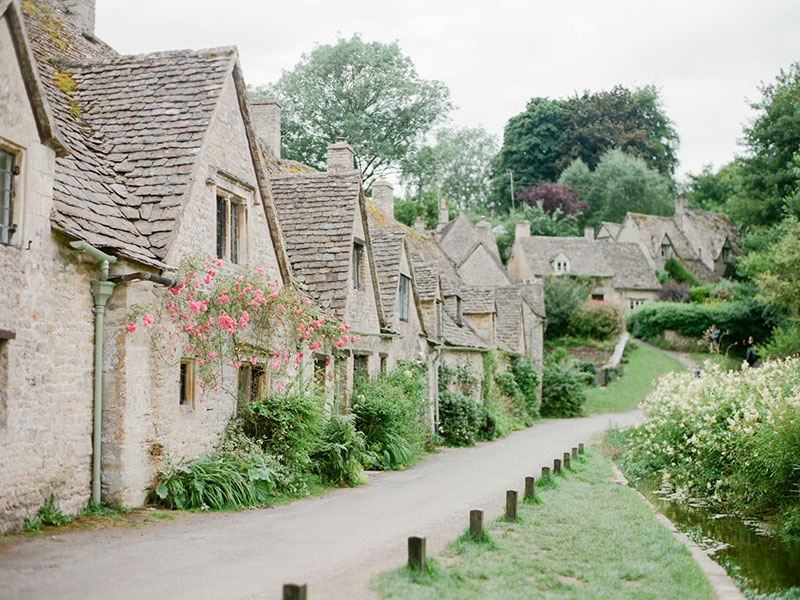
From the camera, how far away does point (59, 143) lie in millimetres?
10438

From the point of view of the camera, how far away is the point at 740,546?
11562 mm

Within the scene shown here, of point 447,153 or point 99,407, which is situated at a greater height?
point 447,153

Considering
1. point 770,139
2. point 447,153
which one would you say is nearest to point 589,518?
point 770,139

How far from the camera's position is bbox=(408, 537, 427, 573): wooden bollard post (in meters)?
7.47

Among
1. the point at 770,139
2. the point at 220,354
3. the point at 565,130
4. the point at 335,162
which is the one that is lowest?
the point at 220,354

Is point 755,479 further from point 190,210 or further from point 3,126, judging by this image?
point 3,126

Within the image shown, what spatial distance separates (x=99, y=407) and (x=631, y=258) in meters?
59.3

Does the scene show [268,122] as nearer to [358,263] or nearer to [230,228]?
[358,263]

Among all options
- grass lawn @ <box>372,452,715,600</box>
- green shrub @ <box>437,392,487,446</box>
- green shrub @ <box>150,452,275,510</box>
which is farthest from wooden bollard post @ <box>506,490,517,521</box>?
green shrub @ <box>437,392,487,446</box>

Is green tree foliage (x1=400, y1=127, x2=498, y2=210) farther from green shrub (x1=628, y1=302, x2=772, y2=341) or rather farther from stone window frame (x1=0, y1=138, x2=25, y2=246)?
stone window frame (x1=0, y1=138, x2=25, y2=246)

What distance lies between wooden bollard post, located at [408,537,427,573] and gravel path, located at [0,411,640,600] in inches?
18.0

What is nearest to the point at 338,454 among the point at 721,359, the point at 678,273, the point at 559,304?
the point at 721,359

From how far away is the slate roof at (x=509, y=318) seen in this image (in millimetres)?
40338

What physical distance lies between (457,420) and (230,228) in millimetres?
13874
